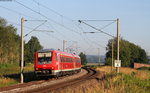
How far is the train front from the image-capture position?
98.6 feet

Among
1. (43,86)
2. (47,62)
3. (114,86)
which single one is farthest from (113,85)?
(47,62)

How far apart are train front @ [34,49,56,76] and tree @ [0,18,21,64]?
197ft

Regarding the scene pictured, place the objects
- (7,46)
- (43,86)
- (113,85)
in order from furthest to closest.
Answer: (7,46) → (43,86) → (113,85)

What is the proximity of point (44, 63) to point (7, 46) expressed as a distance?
62858 mm

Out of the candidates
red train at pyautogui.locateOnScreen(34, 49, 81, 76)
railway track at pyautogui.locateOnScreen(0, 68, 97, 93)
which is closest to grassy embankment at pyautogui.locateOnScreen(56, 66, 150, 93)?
railway track at pyautogui.locateOnScreen(0, 68, 97, 93)

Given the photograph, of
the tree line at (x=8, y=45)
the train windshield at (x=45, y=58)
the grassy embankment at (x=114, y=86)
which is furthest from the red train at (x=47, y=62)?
the tree line at (x=8, y=45)

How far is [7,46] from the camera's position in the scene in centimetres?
9094

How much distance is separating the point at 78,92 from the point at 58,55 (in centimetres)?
1826

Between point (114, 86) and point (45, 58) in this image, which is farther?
point (45, 58)

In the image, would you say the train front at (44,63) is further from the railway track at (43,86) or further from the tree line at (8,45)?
the tree line at (8,45)

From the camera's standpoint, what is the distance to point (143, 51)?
435 ft

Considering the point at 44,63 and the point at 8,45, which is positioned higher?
the point at 8,45

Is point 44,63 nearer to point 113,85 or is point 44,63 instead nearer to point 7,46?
point 113,85

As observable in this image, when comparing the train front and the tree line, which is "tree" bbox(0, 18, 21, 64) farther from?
the train front
